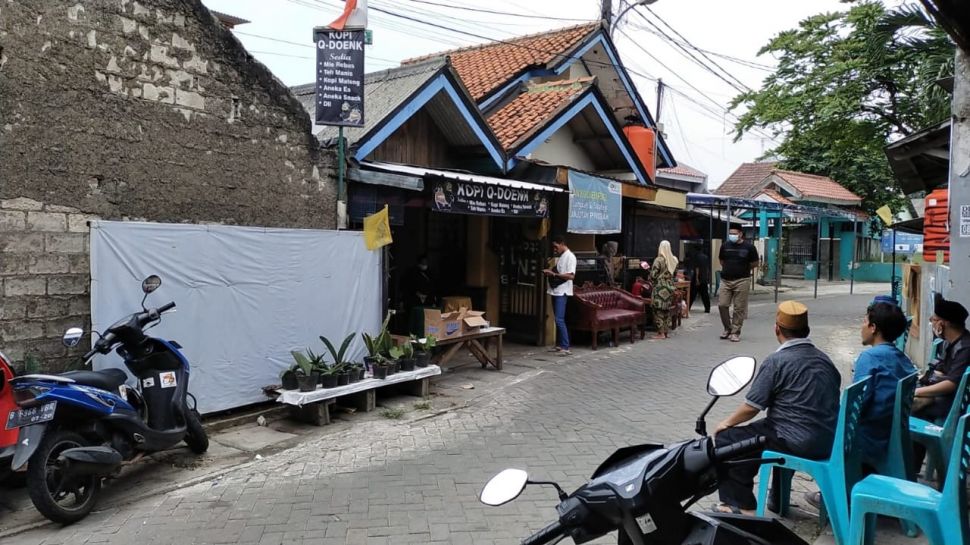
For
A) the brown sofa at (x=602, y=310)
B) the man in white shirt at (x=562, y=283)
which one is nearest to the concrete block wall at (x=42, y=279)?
the man in white shirt at (x=562, y=283)

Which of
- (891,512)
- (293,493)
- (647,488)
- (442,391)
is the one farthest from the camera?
(442,391)

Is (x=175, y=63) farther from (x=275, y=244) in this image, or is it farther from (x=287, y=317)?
(x=287, y=317)

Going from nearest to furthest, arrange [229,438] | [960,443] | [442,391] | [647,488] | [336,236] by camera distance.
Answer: [647,488], [960,443], [229,438], [336,236], [442,391]

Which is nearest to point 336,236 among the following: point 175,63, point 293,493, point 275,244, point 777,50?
point 275,244

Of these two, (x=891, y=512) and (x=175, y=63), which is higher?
(x=175, y=63)

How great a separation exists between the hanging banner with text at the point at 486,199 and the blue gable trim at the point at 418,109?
2.24 ft

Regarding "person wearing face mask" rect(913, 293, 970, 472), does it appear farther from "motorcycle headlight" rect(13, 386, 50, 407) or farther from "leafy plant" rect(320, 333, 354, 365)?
"motorcycle headlight" rect(13, 386, 50, 407)

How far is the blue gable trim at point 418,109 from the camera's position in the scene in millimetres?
8148

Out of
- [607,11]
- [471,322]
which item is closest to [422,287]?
[471,322]

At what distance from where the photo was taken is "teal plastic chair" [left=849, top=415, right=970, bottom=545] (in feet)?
10.4

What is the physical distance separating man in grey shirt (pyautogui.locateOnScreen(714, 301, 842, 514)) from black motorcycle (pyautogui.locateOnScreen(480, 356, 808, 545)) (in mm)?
1592

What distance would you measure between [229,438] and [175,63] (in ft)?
11.3

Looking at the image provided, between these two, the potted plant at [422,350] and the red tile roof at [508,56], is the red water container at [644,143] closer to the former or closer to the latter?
the red tile roof at [508,56]

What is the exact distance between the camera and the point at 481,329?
30.3ft
